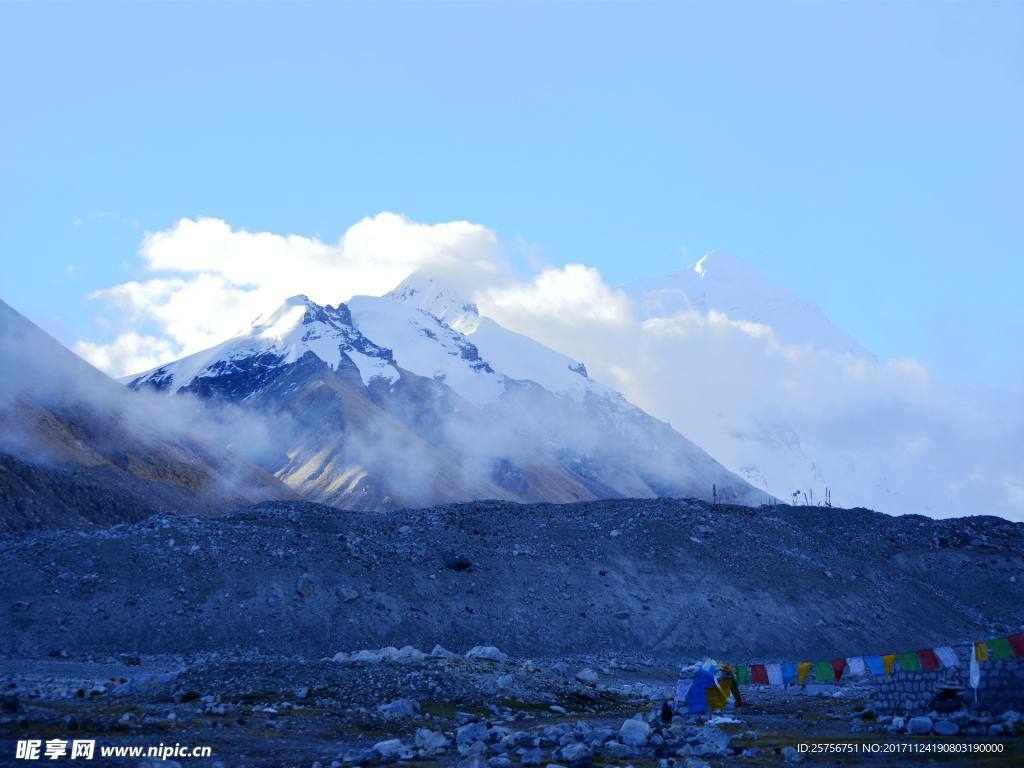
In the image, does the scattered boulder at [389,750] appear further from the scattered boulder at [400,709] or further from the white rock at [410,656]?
the white rock at [410,656]

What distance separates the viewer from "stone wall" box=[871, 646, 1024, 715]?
28.8 m

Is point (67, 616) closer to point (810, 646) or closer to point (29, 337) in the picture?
point (810, 646)

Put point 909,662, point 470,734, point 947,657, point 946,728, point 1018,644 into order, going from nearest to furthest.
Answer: point 946,728, point 470,734, point 1018,644, point 947,657, point 909,662

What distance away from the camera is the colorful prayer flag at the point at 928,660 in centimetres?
3081

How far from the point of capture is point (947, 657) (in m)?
30.4

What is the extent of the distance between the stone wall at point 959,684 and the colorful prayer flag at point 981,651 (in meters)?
0.17

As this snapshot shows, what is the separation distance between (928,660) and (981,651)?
7.12 ft

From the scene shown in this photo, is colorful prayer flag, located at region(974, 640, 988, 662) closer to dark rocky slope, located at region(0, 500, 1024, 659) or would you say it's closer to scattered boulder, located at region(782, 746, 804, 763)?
scattered boulder, located at region(782, 746, 804, 763)

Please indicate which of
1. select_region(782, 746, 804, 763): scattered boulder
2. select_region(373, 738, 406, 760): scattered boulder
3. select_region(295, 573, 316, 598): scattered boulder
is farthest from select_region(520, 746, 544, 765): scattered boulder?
select_region(295, 573, 316, 598): scattered boulder

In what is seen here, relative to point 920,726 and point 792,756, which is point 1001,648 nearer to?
point 920,726

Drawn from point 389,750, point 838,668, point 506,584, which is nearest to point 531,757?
point 389,750

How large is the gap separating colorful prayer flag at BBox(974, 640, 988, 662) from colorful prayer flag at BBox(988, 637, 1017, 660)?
128 mm

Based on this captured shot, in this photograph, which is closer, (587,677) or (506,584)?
(587,677)

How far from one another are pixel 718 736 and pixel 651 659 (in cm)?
3419
